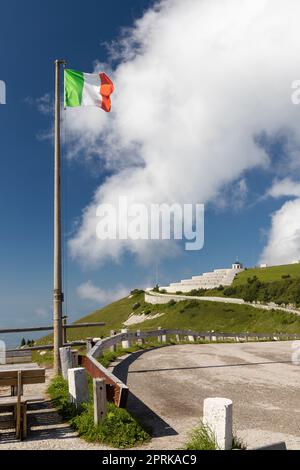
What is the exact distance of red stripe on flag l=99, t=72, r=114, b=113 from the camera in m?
14.7

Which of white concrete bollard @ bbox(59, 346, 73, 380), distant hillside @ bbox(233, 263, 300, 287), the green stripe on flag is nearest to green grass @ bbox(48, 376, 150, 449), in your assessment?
white concrete bollard @ bbox(59, 346, 73, 380)

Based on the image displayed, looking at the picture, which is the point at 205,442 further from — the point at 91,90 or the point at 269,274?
the point at 269,274

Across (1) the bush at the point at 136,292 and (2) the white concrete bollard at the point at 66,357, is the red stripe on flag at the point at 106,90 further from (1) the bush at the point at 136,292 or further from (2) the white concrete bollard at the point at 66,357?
(1) the bush at the point at 136,292

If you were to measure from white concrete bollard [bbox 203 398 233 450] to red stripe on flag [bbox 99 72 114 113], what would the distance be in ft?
37.5

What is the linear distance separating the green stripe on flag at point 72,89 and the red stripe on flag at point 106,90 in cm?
72

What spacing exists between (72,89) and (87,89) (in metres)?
0.50

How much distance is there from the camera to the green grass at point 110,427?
6.61 m

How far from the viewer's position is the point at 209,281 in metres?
152

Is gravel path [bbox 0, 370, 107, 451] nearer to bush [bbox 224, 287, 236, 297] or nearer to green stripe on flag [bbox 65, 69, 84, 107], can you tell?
green stripe on flag [bbox 65, 69, 84, 107]
